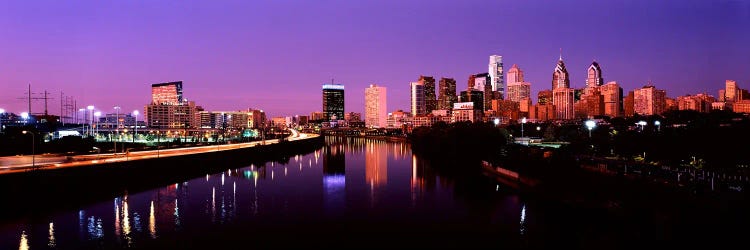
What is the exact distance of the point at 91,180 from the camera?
3684 centimetres

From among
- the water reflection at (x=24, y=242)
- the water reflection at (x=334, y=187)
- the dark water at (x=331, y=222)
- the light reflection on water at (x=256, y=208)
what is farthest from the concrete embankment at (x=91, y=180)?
the water reflection at (x=334, y=187)

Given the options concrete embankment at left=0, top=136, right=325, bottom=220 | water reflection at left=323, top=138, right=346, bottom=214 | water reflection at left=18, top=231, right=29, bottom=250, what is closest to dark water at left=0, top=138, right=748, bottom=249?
water reflection at left=18, top=231, right=29, bottom=250

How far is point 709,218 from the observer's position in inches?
806

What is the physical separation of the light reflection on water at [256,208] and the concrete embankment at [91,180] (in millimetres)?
2198

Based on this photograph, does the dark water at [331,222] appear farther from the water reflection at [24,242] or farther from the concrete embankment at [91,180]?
the concrete embankment at [91,180]

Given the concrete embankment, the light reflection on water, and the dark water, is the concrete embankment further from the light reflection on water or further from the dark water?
the light reflection on water

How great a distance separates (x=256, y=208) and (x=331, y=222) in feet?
20.1

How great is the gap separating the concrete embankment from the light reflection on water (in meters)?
2.20

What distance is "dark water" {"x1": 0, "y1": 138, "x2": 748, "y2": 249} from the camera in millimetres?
22859

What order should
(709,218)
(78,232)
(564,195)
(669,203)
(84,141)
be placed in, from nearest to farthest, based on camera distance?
(709,218)
(669,203)
(78,232)
(564,195)
(84,141)

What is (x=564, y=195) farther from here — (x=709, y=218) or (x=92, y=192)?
(x=92, y=192)

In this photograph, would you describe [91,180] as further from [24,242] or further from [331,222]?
[331,222]

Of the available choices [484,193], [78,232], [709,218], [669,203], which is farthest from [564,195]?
[78,232]

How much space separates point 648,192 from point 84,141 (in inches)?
2692
